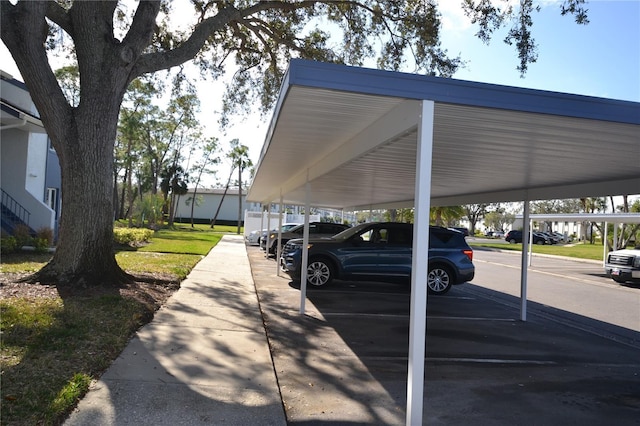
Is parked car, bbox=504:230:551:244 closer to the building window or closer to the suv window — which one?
the suv window

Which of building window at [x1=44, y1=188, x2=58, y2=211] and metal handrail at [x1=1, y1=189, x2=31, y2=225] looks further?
building window at [x1=44, y1=188, x2=58, y2=211]

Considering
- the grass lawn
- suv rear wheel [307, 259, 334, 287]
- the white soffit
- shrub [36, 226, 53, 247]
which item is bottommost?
the grass lawn

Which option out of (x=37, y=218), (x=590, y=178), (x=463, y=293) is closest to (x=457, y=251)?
(x=463, y=293)

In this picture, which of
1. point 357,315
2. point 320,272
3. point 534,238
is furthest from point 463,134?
point 534,238

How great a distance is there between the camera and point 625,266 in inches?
651

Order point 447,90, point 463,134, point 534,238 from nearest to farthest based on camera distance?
point 447,90, point 463,134, point 534,238

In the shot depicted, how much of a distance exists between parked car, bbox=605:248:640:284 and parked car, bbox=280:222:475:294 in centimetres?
759

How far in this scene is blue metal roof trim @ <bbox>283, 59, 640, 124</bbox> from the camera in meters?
3.69

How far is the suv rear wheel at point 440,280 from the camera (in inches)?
480

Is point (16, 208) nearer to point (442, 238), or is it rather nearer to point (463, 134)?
point (442, 238)

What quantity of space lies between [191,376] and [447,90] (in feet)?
12.5

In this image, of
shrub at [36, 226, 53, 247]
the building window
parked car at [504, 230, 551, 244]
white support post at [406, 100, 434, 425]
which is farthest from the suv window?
parked car at [504, 230, 551, 244]

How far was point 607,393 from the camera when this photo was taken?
548 centimetres

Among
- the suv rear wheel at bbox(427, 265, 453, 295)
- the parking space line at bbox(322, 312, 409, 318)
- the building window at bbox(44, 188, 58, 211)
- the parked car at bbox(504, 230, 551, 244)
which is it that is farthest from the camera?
the parked car at bbox(504, 230, 551, 244)
